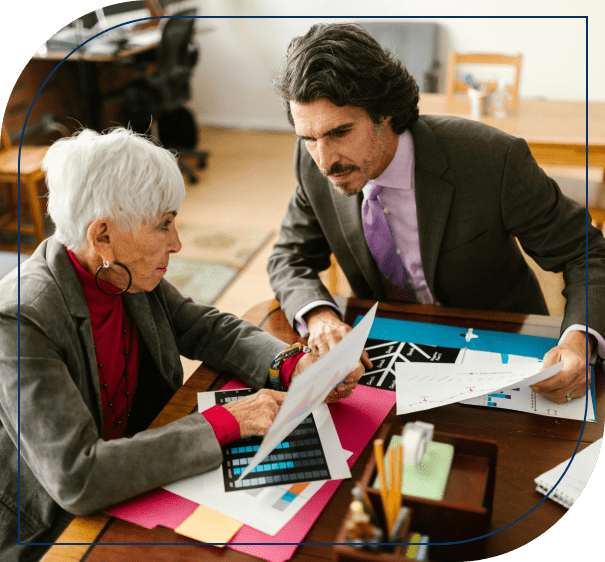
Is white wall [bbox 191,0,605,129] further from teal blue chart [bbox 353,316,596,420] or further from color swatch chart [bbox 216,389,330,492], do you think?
color swatch chart [bbox 216,389,330,492]

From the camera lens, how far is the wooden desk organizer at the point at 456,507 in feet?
2.42

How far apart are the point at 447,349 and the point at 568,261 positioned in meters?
0.34

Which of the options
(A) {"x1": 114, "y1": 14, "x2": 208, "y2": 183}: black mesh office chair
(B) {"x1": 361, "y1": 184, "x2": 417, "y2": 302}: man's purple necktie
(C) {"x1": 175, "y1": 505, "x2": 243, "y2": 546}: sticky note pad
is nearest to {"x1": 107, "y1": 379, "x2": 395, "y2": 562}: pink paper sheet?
(C) {"x1": 175, "y1": 505, "x2": 243, "y2": 546}: sticky note pad

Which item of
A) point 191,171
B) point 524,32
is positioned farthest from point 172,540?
point 191,171

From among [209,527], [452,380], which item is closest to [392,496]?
[209,527]

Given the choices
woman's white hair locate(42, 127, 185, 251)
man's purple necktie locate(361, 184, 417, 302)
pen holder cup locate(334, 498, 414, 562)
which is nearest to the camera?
pen holder cup locate(334, 498, 414, 562)

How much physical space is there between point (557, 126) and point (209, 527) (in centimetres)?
120

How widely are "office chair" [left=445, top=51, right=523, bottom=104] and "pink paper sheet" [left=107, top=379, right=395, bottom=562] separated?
67 centimetres

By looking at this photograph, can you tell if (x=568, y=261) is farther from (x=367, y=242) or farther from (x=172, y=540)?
(x=172, y=540)

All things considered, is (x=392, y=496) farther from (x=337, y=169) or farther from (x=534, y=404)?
(x=337, y=169)

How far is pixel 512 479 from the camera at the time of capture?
919mm

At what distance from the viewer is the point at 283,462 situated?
3.11ft

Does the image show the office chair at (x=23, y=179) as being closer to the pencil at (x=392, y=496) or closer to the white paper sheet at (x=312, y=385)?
the white paper sheet at (x=312, y=385)

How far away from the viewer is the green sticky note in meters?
0.77
